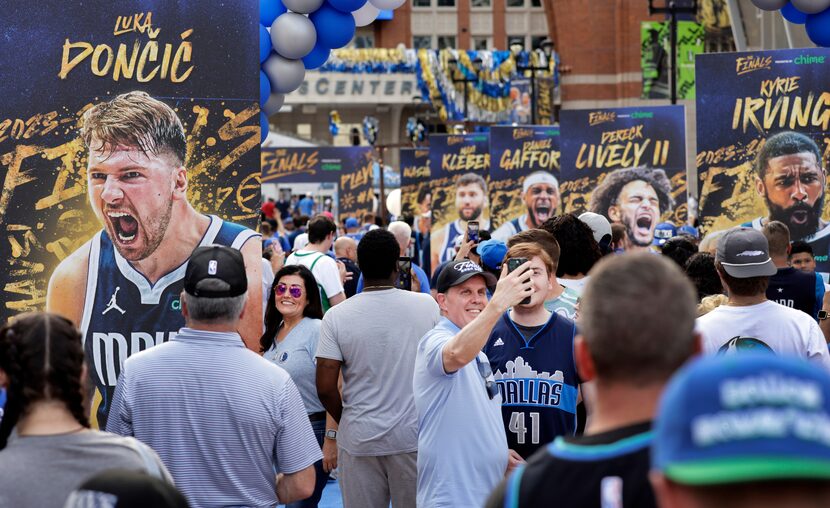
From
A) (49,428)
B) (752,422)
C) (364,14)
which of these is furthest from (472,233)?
(752,422)

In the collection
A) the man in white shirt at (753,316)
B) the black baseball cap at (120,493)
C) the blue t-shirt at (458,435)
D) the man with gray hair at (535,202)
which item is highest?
the man with gray hair at (535,202)

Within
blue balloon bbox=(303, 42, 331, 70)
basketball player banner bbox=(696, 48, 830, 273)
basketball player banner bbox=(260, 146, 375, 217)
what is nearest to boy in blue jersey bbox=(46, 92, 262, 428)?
blue balloon bbox=(303, 42, 331, 70)

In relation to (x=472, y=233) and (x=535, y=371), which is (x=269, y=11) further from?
(x=535, y=371)

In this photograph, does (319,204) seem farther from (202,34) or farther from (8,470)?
(8,470)

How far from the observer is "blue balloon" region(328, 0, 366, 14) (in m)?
8.86

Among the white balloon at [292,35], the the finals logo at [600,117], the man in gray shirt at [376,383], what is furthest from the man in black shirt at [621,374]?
the the finals logo at [600,117]

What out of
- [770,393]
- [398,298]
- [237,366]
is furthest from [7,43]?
[770,393]

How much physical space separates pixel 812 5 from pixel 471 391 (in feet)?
24.1

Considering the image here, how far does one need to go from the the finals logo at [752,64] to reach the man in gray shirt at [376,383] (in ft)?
20.2

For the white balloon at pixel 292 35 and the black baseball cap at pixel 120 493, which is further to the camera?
the white balloon at pixel 292 35

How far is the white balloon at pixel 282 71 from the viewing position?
8867 mm

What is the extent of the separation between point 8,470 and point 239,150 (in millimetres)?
3527

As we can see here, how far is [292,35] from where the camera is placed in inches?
341

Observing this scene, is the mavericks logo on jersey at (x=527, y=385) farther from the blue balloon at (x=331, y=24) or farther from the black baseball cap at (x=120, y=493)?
the blue balloon at (x=331, y=24)
